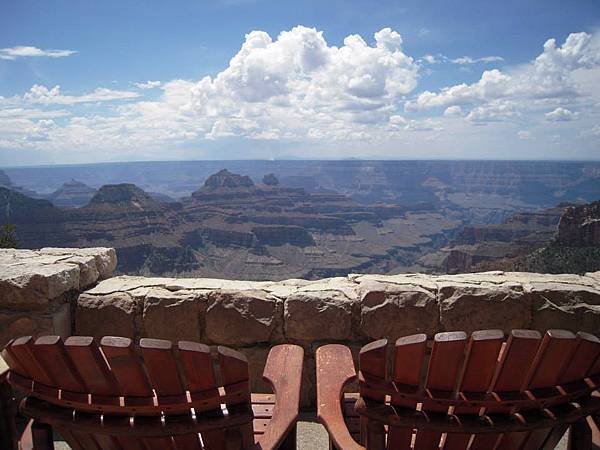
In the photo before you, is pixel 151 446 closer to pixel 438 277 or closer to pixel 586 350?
pixel 586 350

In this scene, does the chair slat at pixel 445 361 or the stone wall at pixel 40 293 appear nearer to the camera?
the chair slat at pixel 445 361

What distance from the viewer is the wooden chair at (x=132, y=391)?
43.6 inches

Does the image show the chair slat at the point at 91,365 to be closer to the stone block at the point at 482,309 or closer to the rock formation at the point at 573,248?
the stone block at the point at 482,309

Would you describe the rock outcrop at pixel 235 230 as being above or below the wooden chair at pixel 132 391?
below

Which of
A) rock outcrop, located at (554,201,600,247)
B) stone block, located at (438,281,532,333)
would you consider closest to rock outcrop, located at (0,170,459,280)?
rock outcrop, located at (554,201,600,247)

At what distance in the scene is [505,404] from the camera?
3.76ft

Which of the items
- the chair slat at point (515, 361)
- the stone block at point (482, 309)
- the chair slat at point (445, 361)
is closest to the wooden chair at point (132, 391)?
the chair slat at point (445, 361)

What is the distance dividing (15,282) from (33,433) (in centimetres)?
130

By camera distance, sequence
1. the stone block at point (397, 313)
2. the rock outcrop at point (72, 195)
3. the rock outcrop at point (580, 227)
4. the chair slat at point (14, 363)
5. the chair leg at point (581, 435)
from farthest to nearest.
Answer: the rock outcrop at point (72, 195), the rock outcrop at point (580, 227), the stone block at point (397, 313), the chair leg at point (581, 435), the chair slat at point (14, 363)

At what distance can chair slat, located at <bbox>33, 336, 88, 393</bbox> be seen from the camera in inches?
43.9

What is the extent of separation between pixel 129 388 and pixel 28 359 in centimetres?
28

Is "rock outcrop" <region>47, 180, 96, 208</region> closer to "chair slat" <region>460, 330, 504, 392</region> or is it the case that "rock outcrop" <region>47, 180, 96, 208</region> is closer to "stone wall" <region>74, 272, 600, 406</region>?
"stone wall" <region>74, 272, 600, 406</region>

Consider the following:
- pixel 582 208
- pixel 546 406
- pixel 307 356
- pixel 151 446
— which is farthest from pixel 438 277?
pixel 582 208

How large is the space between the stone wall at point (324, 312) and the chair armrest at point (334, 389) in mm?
778
